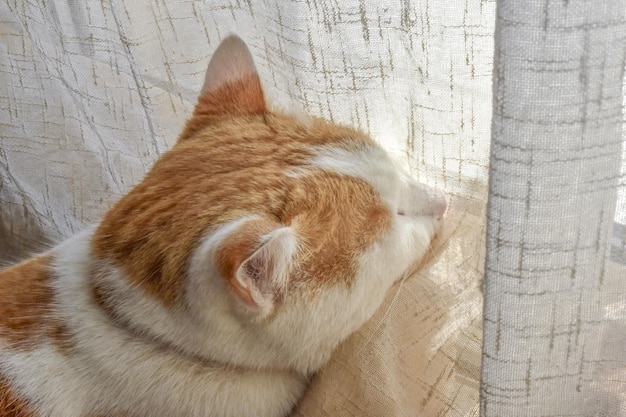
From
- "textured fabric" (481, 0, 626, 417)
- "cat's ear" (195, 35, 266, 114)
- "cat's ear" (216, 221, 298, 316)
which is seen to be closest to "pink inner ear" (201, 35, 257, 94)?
"cat's ear" (195, 35, 266, 114)

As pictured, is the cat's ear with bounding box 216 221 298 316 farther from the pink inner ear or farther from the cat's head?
the pink inner ear

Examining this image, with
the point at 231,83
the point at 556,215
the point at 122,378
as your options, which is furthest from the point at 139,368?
the point at 556,215


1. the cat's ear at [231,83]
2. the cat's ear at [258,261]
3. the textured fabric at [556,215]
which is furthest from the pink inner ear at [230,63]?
the textured fabric at [556,215]

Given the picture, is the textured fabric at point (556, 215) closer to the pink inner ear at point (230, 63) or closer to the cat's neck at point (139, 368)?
the cat's neck at point (139, 368)

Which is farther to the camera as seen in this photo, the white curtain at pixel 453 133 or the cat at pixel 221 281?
the cat at pixel 221 281

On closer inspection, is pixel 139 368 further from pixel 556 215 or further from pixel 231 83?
pixel 556 215

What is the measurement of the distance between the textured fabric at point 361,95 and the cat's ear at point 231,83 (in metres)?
0.03

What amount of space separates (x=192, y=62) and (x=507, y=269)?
615 mm

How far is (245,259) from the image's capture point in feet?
2.24

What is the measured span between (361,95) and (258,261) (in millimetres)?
231

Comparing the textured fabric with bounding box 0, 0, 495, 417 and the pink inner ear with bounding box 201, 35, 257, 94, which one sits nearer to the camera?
the textured fabric with bounding box 0, 0, 495, 417

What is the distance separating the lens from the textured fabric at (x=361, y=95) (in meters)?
0.71

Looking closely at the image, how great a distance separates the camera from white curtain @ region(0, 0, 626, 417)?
0.54 meters

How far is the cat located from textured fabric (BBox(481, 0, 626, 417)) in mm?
229
